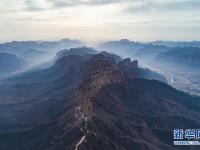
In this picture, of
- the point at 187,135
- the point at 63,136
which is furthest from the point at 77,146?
the point at 187,135

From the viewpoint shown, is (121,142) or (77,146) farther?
(121,142)

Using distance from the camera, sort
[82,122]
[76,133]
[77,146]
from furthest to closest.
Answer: [82,122], [76,133], [77,146]

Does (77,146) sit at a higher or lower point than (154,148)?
higher

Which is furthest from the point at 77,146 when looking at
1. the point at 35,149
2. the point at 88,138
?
the point at 35,149

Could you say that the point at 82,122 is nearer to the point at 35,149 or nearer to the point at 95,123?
the point at 95,123

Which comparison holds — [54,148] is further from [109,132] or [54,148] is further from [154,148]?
[154,148]

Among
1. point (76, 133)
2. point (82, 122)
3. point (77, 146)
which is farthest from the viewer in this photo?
point (82, 122)

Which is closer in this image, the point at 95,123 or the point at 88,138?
the point at 88,138

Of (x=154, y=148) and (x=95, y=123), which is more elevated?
(x=95, y=123)

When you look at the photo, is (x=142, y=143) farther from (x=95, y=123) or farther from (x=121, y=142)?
(x=95, y=123)
